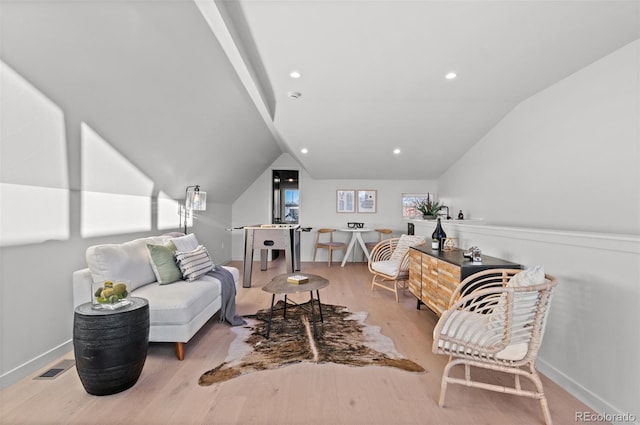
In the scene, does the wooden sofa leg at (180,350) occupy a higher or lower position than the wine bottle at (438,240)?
lower

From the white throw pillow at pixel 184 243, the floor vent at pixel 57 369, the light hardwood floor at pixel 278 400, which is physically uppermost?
the white throw pillow at pixel 184 243

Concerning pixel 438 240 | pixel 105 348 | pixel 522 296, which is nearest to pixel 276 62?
pixel 438 240

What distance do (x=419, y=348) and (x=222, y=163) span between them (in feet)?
14.1

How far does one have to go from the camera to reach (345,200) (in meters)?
8.12

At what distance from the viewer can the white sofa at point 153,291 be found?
277 centimetres

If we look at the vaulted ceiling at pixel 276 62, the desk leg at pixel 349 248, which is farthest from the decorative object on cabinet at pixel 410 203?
the vaulted ceiling at pixel 276 62

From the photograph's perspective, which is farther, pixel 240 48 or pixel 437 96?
pixel 437 96

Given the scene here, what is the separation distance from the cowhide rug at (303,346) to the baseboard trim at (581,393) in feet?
3.06

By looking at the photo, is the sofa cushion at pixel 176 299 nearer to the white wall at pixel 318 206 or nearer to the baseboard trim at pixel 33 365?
the baseboard trim at pixel 33 365

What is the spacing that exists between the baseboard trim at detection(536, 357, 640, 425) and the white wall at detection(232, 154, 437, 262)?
5551mm

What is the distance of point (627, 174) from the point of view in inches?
119

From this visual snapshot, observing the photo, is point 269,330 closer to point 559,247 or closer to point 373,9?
point 559,247

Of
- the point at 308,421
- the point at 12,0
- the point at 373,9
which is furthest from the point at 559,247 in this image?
the point at 12,0

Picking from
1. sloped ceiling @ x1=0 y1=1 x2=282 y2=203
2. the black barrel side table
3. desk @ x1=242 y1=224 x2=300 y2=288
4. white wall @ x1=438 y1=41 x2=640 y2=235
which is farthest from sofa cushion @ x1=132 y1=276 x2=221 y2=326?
white wall @ x1=438 y1=41 x2=640 y2=235
